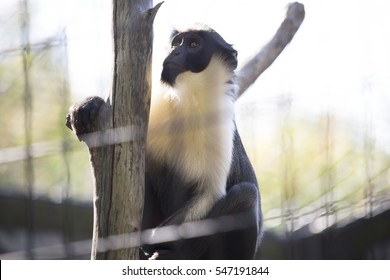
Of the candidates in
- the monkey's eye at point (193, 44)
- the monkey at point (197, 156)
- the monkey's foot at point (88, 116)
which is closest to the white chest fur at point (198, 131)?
the monkey at point (197, 156)

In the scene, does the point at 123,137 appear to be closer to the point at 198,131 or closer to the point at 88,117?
the point at 88,117

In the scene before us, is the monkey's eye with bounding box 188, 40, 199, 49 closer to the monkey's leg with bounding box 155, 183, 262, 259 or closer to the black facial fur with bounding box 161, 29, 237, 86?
the black facial fur with bounding box 161, 29, 237, 86

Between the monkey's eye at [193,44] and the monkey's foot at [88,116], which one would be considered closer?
the monkey's foot at [88,116]

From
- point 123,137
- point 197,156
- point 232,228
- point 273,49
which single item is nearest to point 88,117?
point 123,137

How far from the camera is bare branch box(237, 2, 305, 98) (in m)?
3.44

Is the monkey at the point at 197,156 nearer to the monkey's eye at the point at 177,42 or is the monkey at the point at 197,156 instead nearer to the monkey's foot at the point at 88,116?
the monkey's eye at the point at 177,42

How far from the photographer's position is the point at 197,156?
285 cm

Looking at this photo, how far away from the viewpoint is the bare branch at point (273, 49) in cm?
344

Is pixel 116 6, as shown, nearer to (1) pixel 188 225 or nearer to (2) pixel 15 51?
(2) pixel 15 51

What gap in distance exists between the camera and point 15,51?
2.04 meters

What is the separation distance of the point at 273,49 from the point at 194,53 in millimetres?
781

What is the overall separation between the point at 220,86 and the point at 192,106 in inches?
6.6

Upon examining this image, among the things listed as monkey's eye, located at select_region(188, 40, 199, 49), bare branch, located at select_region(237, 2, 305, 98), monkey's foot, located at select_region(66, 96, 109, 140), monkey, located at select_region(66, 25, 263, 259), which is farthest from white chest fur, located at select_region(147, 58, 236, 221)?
monkey's foot, located at select_region(66, 96, 109, 140)

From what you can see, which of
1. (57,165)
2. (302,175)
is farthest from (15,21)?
(302,175)
